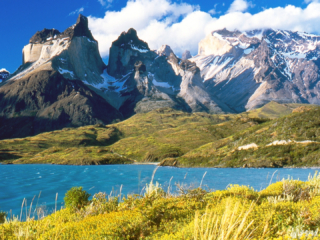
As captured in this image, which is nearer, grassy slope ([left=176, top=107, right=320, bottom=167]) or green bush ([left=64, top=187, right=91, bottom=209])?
green bush ([left=64, top=187, right=91, bottom=209])

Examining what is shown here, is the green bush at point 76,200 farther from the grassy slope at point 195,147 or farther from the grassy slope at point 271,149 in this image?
the grassy slope at point 195,147

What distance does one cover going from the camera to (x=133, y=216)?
9.84 metres

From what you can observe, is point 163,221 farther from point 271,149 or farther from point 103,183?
point 271,149

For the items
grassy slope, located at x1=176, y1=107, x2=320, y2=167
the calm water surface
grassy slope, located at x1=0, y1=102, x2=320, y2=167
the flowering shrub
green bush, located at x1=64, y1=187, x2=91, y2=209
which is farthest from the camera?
grassy slope, located at x1=0, y1=102, x2=320, y2=167

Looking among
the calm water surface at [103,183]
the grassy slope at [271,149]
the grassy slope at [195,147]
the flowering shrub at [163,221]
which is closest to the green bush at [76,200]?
the flowering shrub at [163,221]

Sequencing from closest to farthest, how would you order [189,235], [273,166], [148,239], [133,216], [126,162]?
[189,235], [148,239], [133,216], [273,166], [126,162]

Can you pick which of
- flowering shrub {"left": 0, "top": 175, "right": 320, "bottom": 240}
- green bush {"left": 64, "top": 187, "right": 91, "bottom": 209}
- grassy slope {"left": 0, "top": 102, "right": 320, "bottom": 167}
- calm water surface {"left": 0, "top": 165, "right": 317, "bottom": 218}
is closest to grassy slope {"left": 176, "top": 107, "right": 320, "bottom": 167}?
grassy slope {"left": 0, "top": 102, "right": 320, "bottom": 167}

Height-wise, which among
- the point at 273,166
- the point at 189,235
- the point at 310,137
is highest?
the point at 189,235

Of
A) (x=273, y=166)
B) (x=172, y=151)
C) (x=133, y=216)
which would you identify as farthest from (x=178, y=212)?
(x=172, y=151)

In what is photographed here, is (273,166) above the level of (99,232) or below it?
below

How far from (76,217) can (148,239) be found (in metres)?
5.09

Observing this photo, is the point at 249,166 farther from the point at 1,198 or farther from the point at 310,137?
the point at 1,198

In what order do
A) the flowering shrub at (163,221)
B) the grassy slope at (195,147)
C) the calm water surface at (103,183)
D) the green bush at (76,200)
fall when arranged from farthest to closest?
the grassy slope at (195,147), the calm water surface at (103,183), the green bush at (76,200), the flowering shrub at (163,221)

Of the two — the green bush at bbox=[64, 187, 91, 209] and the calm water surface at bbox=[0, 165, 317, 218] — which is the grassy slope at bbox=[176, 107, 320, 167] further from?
the green bush at bbox=[64, 187, 91, 209]
